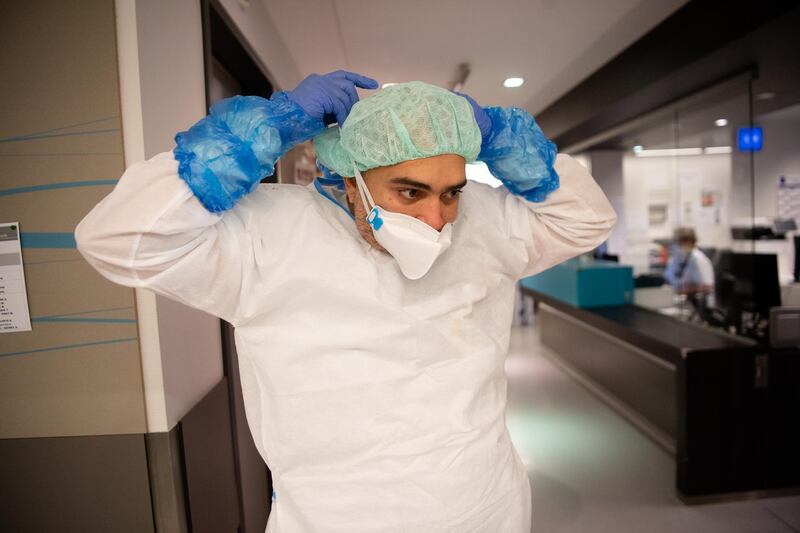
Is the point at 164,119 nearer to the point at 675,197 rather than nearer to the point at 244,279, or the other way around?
the point at 244,279

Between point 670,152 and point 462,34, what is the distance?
2.14 meters

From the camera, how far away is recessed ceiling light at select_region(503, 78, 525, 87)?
3514 millimetres

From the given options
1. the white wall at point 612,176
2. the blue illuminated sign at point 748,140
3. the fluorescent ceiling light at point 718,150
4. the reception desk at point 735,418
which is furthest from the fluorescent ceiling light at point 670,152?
the reception desk at point 735,418

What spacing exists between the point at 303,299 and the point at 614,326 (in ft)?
9.90

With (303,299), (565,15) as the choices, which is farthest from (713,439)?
(303,299)

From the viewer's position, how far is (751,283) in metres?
2.70

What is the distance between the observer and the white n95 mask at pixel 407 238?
3.09 feet

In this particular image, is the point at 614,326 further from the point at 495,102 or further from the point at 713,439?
the point at 495,102

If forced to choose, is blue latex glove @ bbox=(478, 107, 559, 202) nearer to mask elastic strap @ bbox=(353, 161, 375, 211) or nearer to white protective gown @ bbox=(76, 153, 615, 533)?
white protective gown @ bbox=(76, 153, 615, 533)

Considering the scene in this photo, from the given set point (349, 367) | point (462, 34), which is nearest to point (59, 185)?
point (349, 367)

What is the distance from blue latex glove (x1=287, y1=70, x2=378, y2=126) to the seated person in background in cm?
301

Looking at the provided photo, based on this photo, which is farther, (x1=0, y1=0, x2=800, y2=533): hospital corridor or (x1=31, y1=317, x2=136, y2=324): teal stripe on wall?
(x1=31, y1=317, x2=136, y2=324): teal stripe on wall

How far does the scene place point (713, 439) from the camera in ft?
8.08

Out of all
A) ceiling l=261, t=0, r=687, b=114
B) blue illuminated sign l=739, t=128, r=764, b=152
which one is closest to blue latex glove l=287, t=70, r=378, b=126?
ceiling l=261, t=0, r=687, b=114
